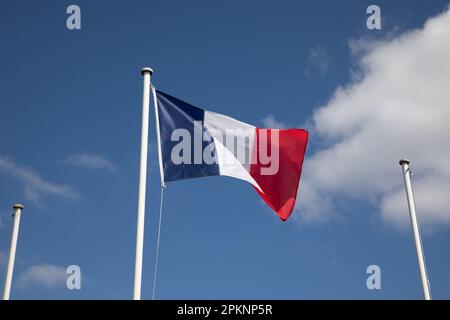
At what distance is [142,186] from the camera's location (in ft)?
45.6

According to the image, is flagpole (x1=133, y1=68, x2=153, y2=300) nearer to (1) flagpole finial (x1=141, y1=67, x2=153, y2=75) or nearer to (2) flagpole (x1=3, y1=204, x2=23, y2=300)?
(1) flagpole finial (x1=141, y1=67, x2=153, y2=75)

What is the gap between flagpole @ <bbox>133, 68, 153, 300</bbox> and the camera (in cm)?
1289

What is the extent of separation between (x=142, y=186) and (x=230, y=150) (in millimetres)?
3521

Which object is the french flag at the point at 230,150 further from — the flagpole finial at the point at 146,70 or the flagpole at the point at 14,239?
the flagpole at the point at 14,239

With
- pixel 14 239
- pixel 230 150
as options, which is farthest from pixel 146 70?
pixel 14 239

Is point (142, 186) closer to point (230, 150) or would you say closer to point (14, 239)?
point (230, 150)

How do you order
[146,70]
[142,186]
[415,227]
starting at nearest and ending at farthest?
[142,186]
[146,70]
[415,227]

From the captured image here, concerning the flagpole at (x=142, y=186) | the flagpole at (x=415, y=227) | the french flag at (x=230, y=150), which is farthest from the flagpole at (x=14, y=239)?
the flagpole at (x=415, y=227)

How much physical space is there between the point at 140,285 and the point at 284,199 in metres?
5.24
